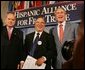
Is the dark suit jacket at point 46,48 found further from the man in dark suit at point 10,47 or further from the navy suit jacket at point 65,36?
the man in dark suit at point 10,47

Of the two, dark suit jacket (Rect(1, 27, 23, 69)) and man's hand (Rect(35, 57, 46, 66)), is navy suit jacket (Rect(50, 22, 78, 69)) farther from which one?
dark suit jacket (Rect(1, 27, 23, 69))

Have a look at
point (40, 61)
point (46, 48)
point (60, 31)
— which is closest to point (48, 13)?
point (60, 31)

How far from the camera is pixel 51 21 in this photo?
1.94 m

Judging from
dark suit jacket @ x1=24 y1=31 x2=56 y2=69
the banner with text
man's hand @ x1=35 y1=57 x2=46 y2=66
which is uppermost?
the banner with text

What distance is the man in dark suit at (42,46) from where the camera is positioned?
194cm

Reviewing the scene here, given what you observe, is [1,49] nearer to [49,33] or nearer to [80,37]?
[49,33]

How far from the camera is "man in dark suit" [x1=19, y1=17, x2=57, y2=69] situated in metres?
1.94

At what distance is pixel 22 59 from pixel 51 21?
0.42 metres

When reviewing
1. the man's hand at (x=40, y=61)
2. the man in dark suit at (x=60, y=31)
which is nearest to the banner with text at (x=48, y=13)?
the man in dark suit at (x=60, y=31)

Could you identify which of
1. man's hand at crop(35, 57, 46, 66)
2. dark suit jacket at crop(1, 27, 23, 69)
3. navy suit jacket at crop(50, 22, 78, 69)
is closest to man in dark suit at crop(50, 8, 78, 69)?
navy suit jacket at crop(50, 22, 78, 69)

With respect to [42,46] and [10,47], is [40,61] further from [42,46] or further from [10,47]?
[10,47]

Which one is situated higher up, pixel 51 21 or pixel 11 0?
pixel 11 0

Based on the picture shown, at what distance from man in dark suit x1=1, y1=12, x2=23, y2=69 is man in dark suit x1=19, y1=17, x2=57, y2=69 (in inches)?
3.7

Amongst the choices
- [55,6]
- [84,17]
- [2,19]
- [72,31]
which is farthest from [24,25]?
[84,17]
